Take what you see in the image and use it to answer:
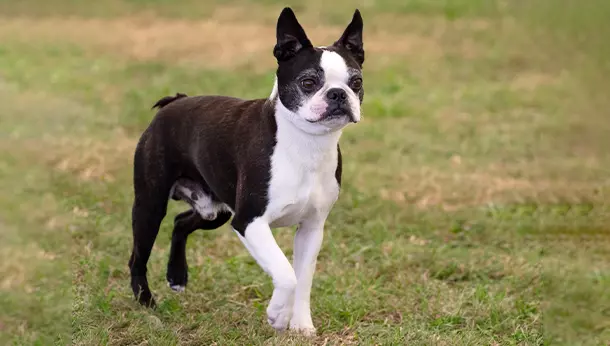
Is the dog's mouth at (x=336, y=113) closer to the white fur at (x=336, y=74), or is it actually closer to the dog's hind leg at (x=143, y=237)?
the white fur at (x=336, y=74)

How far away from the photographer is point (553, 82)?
12406 mm

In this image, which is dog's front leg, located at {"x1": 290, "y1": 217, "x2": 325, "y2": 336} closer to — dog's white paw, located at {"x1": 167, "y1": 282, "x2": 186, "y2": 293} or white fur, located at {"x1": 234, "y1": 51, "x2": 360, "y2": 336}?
white fur, located at {"x1": 234, "y1": 51, "x2": 360, "y2": 336}

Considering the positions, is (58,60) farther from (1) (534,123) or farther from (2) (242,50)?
(1) (534,123)

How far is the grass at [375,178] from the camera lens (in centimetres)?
534

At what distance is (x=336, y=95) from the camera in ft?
14.2

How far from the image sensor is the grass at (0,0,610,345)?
17.5ft

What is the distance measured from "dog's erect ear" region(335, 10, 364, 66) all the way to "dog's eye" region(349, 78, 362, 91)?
18 centimetres

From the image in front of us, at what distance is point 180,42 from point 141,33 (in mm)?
968

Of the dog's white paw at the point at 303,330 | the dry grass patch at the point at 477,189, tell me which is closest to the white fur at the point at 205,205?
the dog's white paw at the point at 303,330

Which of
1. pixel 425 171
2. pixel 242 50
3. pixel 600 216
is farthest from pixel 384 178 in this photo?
pixel 242 50

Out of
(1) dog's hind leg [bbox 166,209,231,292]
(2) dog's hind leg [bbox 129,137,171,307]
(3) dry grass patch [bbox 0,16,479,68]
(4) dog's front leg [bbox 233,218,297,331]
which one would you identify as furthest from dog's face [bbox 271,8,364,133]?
(3) dry grass patch [bbox 0,16,479,68]

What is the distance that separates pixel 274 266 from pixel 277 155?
0.55m

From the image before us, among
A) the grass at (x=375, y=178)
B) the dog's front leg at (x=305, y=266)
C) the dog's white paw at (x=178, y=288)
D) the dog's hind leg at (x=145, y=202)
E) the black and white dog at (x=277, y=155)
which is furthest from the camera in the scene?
the dog's white paw at (x=178, y=288)

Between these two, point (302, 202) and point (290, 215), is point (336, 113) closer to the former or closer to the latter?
point (302, 202)
